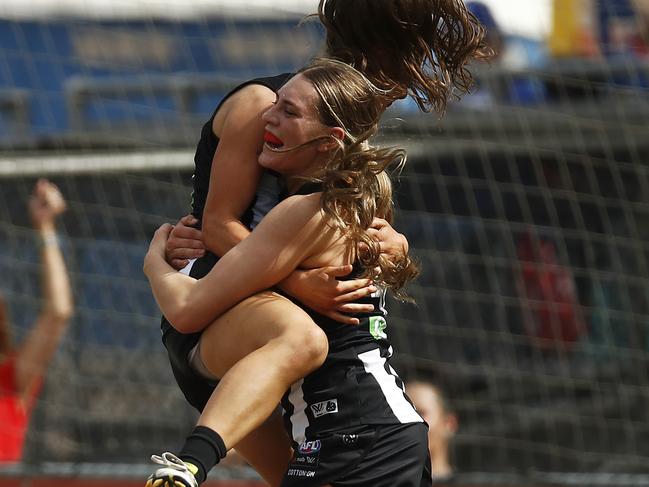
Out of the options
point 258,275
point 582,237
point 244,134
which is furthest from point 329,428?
point 582,237

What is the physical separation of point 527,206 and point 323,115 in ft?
11.8

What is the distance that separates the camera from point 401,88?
3307 mm

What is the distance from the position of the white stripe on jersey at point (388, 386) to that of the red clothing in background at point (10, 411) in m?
2.85

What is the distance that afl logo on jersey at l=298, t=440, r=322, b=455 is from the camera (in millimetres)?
3156

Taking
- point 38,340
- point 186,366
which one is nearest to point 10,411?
point 38,340

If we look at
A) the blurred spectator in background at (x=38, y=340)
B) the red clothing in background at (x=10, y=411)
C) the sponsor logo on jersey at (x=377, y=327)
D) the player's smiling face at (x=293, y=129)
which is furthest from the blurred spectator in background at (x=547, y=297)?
the player's smiling face at (x=293, y=129)

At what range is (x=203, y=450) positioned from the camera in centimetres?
292

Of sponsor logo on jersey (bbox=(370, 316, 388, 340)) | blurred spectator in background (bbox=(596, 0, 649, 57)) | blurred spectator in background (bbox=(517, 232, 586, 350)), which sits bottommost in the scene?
blurred spectator in background (bbox=(517, 232, 586, 350))

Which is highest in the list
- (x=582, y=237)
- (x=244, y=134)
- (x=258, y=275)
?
(x=244, y=134)

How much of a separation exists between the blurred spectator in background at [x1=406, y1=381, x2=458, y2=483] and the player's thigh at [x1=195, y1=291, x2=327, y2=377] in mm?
2550

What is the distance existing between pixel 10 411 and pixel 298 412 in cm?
281

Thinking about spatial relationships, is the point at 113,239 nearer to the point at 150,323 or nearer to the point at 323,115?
the point at 150,323

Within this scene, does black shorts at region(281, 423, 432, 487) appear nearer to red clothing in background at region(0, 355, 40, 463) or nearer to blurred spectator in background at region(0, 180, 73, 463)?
blurred spectator in background at region(0, 180, 73, 463)

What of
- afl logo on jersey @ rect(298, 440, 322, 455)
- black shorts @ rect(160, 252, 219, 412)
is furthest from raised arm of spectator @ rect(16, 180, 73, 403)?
afl logo on jersey @ rect(298, 440, 322, 455)
